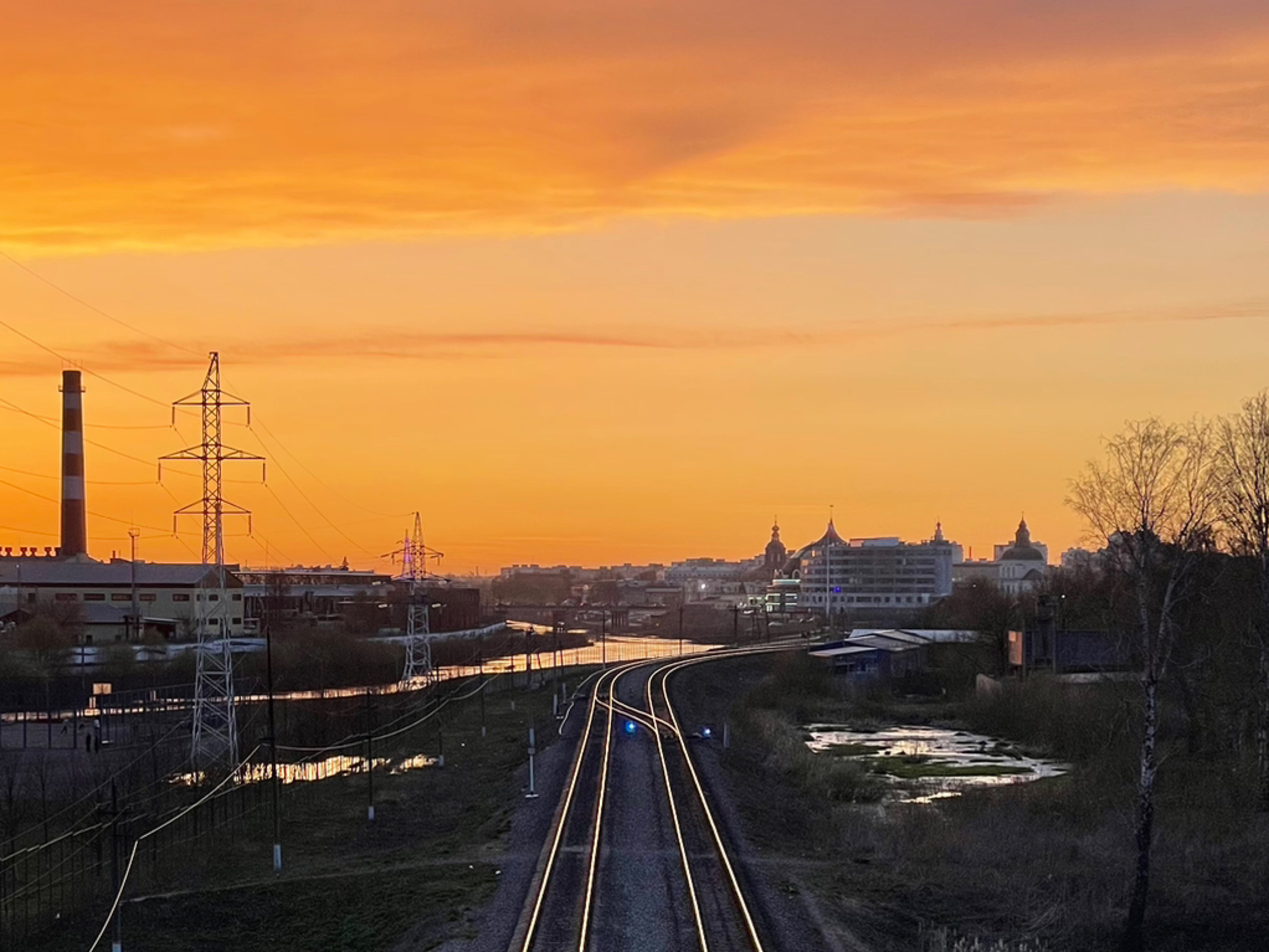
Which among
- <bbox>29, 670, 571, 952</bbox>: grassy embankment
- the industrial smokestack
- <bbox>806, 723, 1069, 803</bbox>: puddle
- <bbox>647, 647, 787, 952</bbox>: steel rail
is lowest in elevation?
<bbox>806, 723, 1069, 803</bbox>: puddle

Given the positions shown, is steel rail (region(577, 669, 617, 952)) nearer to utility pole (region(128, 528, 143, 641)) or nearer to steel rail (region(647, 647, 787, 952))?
steel rail (region(647, 647, 787, 952))

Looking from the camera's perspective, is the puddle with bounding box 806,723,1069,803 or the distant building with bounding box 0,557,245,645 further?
the distant building with bounding box 0,557,245,645

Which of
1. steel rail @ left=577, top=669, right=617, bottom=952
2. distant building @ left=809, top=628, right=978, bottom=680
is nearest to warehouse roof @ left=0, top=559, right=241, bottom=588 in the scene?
distant building @ left=809, top=628, right=978, bottom=680

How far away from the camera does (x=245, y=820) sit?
40219 millimetres

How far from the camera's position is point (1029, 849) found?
33.7 m

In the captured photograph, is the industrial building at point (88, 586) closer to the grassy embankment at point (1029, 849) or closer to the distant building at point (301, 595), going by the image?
the distant building at point (301, 595)

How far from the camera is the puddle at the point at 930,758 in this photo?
165 feet

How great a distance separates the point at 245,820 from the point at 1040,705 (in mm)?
38845

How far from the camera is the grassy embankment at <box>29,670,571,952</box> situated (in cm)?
2645

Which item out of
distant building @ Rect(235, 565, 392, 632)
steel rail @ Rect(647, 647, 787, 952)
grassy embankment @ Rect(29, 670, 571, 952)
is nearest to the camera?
steel rail @ Rect(647, 647, 787, 952)

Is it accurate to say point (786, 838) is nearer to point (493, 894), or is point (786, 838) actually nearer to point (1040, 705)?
point (493, 894)

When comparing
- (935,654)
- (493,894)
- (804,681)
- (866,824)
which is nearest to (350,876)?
(493,894)

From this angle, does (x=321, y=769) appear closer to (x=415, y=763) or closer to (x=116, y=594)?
(x=415, y=763)

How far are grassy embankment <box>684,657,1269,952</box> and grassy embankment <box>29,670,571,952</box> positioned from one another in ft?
25.1
